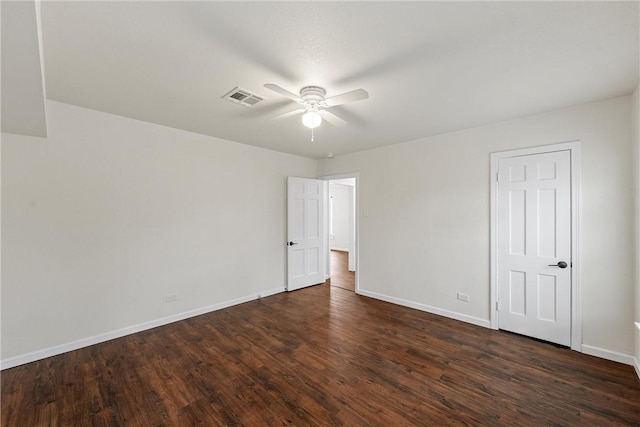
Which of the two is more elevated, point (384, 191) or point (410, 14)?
point (410, 14)

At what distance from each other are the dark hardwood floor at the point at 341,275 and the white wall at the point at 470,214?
731mm

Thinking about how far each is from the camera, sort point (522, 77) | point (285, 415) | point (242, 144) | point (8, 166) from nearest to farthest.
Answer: point (285, 415), point (522, 77), point (8, 166), point (242, 144)

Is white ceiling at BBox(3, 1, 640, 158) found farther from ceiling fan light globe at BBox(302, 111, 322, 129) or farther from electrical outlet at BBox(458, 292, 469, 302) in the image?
electrical outlet at BBox(458, 292, 469, 302)

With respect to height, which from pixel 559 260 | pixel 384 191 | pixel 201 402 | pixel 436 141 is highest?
pixel 436 141

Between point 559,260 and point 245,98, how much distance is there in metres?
3.85

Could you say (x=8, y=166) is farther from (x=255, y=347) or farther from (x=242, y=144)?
(x=255, y=347)

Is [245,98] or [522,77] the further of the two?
[245,98]

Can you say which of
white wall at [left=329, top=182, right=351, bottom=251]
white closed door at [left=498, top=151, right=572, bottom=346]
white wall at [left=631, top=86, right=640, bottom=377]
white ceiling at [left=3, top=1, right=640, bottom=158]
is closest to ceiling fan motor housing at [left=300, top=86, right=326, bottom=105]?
white ceiling at [left=3, top=1, right=640, bottom=158]

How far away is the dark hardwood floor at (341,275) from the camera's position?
5.43 m

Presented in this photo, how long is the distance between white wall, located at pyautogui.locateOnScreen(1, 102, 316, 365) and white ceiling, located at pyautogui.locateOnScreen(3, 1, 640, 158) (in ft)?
1.88

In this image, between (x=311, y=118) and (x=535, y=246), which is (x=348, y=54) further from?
(x=535, y=246)

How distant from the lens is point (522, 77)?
221cm

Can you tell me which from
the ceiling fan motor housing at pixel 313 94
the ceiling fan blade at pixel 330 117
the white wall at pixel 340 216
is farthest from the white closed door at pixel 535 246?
the white wall at pixel 340 216

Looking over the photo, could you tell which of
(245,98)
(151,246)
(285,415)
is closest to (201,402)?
(285,415)
